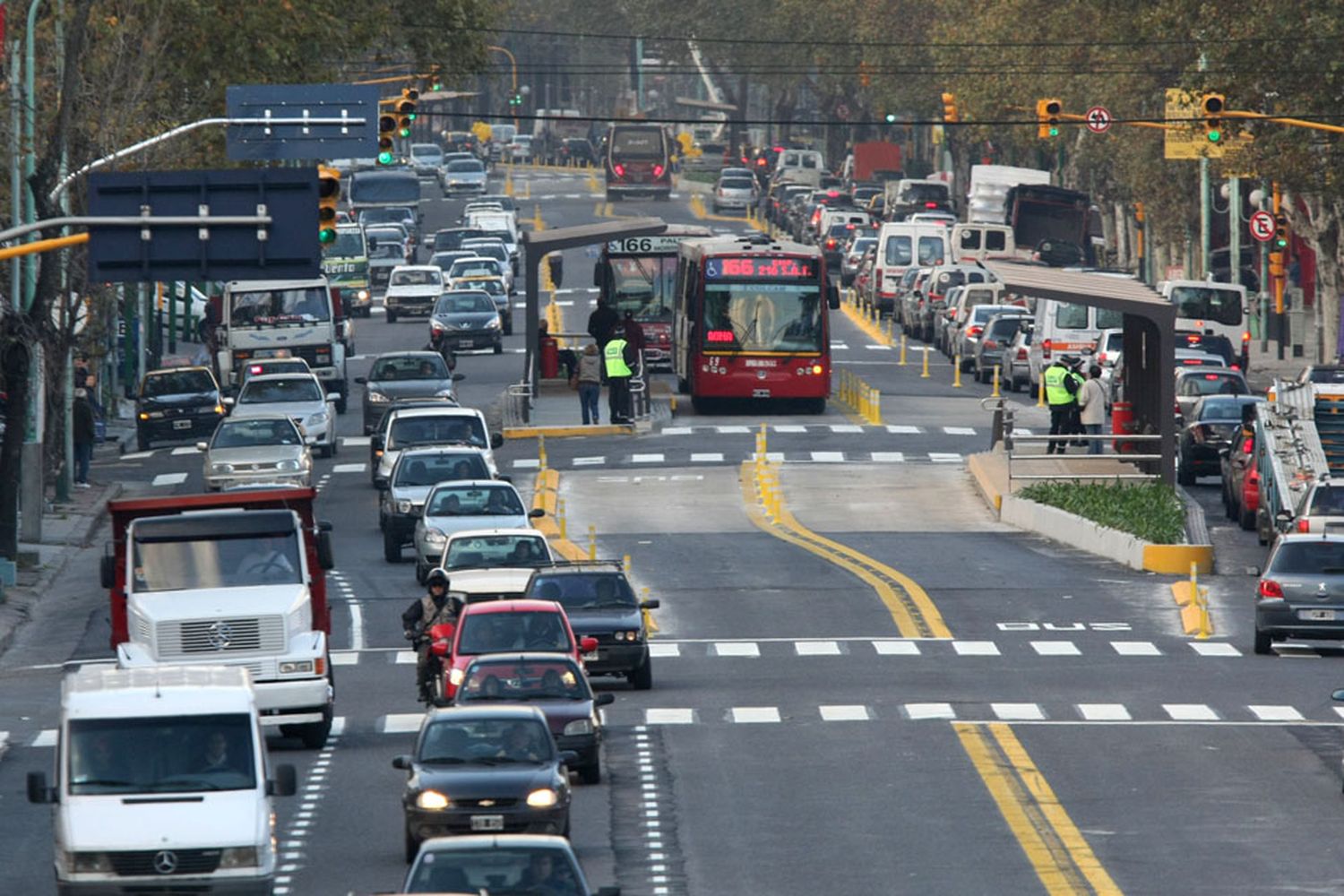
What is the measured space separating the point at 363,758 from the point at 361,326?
57.6 metres

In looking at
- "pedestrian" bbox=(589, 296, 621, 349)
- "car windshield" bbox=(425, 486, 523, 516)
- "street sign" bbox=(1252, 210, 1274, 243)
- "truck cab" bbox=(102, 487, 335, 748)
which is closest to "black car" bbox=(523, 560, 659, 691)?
"truck cab" bbox=(102, 487, 335, 748)

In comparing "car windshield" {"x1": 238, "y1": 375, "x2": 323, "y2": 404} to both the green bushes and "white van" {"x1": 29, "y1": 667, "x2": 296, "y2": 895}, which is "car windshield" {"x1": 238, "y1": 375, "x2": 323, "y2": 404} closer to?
the green bushes

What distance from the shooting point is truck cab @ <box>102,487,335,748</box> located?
2589 cm

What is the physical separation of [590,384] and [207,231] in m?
23.4

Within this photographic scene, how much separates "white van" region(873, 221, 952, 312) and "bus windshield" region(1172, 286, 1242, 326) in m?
18.4

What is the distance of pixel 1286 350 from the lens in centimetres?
8344

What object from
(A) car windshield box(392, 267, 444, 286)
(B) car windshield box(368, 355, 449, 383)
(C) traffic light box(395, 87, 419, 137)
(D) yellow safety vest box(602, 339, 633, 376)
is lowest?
(B) car windshield box(368, 355, 449, 383)

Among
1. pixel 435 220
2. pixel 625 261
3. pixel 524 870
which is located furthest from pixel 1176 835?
pixel 435 220

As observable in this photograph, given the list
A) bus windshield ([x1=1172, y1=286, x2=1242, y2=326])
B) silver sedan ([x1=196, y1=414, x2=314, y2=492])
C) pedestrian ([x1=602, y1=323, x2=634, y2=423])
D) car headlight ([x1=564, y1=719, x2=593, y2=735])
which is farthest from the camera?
bus windshield ([x1=1172, y1=286, x2=1242, y2=326])

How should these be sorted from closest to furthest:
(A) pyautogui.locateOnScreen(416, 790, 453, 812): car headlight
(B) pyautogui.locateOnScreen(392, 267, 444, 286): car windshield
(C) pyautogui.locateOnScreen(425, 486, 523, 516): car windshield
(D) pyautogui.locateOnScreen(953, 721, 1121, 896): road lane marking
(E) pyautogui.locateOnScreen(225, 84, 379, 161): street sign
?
(D) pyautogui.locateOnScreen(953, 721, 1121, 896): road lane marking, (A) pyautogui.locateOnScreen(416, 790, 453, 812): car headlight, (C) pyautogui.locateOnScreen(425, 486, 523, 516): car windshield, (E) pyautogui.locateOnScreen(225, 84, 379, 161): street sign, (B) pyautogui.locateOnScreen(392, 267, 444, 286): car windshield

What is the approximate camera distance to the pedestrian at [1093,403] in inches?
1911

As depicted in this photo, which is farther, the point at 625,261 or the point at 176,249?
the point at 625,261

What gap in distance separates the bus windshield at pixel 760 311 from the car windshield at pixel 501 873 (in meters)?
39.8

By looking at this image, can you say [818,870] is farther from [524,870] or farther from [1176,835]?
[524,870]
